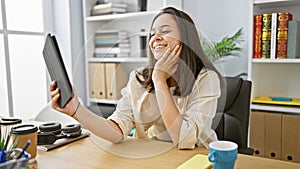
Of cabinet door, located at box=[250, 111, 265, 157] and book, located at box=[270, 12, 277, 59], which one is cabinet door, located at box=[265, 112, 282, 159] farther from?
book, located at box=[270, 12, 277, 59]

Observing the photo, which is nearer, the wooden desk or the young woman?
the wooden desk

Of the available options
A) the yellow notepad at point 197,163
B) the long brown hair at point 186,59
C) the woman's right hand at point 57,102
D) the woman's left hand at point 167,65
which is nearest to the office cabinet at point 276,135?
the long brown hair at point 186,59

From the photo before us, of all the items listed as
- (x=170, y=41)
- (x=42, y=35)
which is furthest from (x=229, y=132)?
(x=42, y=35)

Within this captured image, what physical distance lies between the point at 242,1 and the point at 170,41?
1.20 m

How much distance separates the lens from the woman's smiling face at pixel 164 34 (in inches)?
37.9

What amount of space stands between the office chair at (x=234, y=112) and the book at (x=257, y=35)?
20.6 inches

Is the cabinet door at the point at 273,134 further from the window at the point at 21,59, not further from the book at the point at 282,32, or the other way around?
the window at the point at 21,59

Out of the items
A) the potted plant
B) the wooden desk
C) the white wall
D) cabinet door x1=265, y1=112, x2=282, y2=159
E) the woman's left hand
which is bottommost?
cabinet door x1=265, y1=112, x2=282, y2=159

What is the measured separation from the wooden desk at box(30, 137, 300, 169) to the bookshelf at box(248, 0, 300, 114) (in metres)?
1.04

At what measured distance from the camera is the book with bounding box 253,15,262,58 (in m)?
1.70

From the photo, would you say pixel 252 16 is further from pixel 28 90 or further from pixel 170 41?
pixel 28 90

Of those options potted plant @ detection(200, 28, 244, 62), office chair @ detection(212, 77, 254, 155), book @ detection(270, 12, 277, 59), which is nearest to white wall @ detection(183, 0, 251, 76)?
potted plant @ detection(200, 28, 244, 62)

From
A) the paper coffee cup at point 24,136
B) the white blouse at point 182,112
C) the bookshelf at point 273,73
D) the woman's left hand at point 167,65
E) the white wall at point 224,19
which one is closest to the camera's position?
the paper coffee cup at point 24,136

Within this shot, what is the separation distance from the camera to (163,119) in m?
0.99
